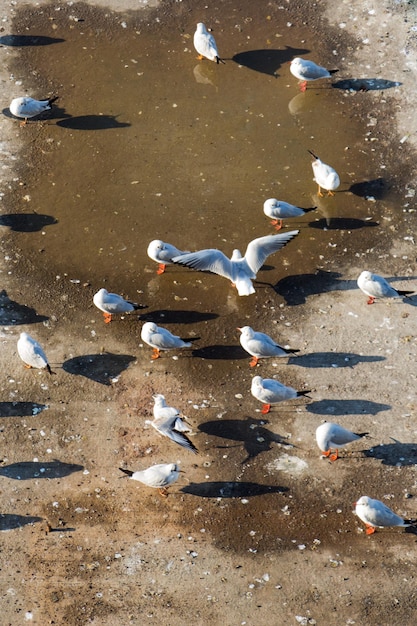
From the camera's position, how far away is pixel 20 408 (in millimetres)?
11055

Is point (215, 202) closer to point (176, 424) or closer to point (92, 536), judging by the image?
point (176, 424)

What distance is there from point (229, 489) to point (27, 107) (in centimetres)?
705

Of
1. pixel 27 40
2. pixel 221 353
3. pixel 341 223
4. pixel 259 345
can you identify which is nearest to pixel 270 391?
pixel 259 345

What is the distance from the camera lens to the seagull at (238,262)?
11898 mm

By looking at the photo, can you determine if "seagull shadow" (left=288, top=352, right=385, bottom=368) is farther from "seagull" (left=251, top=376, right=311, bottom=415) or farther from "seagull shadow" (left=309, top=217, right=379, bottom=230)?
"seagull shadow" (left=309, top=217, right=379, bottom=230)

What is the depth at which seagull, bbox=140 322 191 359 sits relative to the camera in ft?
37.0

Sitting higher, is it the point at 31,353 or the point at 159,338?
the point at 159,338

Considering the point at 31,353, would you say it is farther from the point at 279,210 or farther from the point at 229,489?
the point at 279,210

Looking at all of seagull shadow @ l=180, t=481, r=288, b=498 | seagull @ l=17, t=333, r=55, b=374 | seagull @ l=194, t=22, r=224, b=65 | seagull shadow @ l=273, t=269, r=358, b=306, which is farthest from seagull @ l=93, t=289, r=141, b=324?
seagull @ l=194, t=22, r=224, b=65

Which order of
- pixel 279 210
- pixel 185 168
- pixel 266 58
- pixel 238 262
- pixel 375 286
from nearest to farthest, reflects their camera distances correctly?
1. pixel 375 286
2. pixel 238 262
3. pixel 279 210
4. pixel 185 168
5. pixel 266 58

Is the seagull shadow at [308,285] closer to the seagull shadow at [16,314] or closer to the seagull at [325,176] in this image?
the seagull at [325,176]

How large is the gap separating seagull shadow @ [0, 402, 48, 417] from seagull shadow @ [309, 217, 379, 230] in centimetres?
455

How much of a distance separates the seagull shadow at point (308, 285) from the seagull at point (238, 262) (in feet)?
1.65

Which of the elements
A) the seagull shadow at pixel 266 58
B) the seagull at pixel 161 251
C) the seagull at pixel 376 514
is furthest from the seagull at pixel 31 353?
the seagull shadow at pixel 266 58
